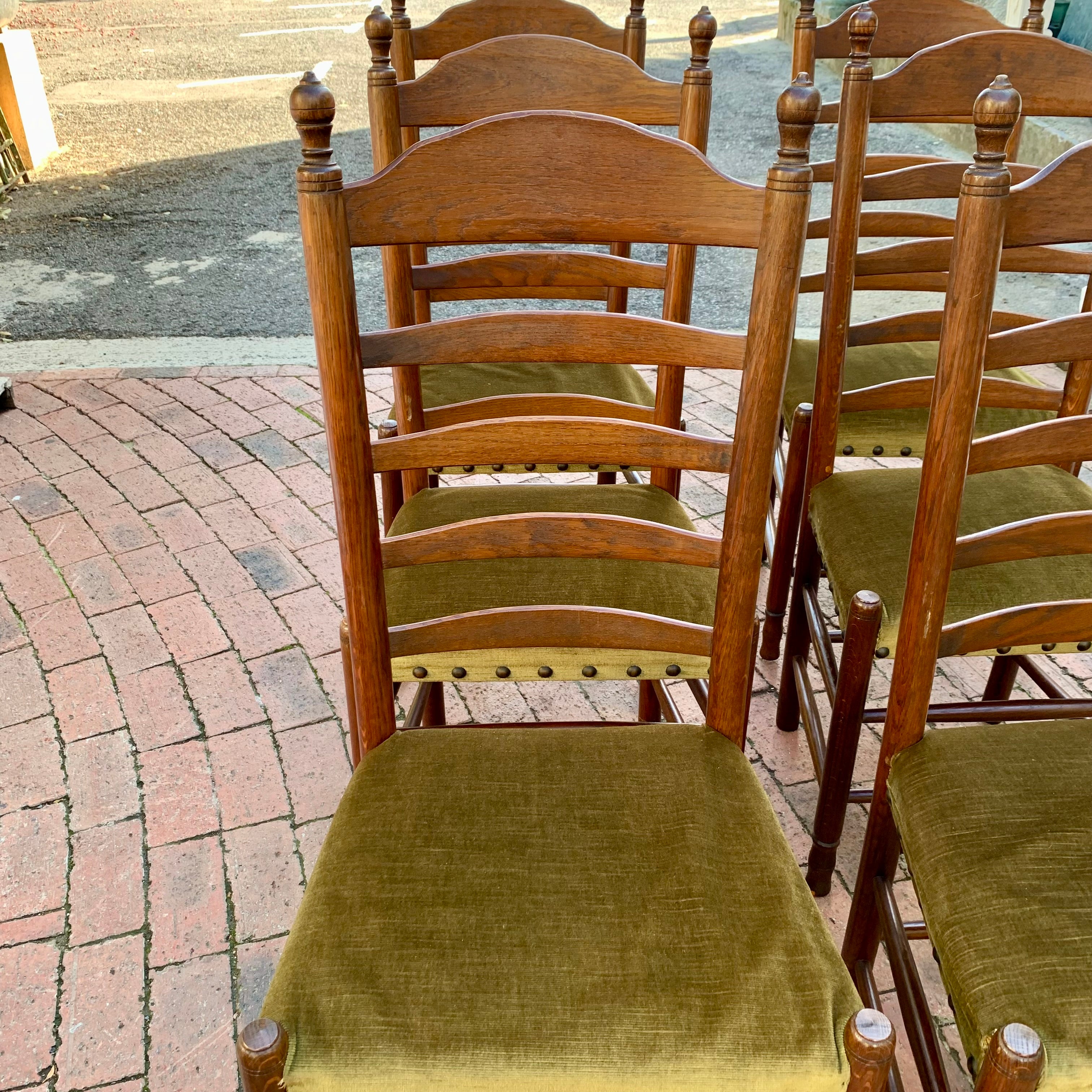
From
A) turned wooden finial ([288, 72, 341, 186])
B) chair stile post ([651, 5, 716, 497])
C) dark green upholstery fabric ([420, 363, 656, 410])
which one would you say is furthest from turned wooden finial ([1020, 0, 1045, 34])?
turned wooden finial ([288, 72, 341, 186])

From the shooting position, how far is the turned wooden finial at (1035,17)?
95.0 inches

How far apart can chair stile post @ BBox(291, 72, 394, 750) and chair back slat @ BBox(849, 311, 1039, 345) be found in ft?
3.15

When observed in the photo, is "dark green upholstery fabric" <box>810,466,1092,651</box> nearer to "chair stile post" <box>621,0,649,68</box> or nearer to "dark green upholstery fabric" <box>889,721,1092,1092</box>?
"dark green upholstery fabric" <box>889,721,1092,1092</box>

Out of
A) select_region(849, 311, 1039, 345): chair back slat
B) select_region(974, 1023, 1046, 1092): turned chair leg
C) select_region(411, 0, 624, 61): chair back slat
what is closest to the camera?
select_region(974, 1023, 1046, 1092): turned chair leg

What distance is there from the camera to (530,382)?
7.09 ft

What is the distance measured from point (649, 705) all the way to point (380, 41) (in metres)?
1.30

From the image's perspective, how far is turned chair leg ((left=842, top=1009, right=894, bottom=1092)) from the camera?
902mm

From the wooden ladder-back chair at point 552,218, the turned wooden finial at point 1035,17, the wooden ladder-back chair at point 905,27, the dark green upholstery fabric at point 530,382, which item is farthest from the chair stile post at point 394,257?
the turned wooden finial at point 1035,17

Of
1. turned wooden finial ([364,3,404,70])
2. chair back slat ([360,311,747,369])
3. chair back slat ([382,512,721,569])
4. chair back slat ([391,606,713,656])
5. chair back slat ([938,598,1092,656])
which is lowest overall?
chair back slat ([391,606,713,656])

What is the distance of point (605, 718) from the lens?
2160 mm

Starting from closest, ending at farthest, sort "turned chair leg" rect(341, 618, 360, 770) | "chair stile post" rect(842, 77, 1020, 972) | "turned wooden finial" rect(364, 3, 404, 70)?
"chair stile post" rect(842, 77, 1020, 972) < "turned chair leg" rect(341, 618, 360, 770) < "turned wooden finial" rect(364, 3, 404, 70)

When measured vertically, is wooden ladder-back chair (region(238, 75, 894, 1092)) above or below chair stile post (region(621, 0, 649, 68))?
below

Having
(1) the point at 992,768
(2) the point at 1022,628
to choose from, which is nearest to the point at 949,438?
(2) the point at 1022,628

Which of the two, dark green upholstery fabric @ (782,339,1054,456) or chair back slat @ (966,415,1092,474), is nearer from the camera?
chair back slat @ (966,415,1092,474)
